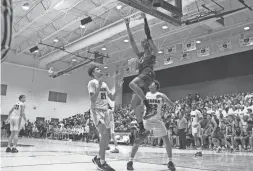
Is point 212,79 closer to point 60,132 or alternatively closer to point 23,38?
point 60,132

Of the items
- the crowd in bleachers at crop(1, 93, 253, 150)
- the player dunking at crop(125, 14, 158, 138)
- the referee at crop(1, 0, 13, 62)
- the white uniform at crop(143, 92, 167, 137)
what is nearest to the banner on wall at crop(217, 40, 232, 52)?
the crowd in bleachers at crop(1, 93, 253, 150)

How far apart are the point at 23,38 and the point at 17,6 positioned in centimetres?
572

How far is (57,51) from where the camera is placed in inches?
851

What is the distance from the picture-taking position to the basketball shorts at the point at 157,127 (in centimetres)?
419

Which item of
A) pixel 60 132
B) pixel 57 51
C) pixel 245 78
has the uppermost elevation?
pixel 57 51

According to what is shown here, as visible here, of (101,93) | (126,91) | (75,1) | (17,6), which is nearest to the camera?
(101,93)

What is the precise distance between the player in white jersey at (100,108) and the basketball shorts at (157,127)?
29.0 inches

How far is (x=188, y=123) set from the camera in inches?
524

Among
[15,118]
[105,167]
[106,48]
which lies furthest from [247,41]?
[105,167]

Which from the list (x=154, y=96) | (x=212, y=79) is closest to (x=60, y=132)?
(x=212, y=79)

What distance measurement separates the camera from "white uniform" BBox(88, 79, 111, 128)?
3.96 meters

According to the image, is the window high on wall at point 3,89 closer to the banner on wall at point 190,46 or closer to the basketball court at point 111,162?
the banner on wall at point 190,46

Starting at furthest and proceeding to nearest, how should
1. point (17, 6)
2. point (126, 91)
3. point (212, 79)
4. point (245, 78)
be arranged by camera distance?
point (126, 91), point (212, 79), point (245, 78), point (17, 6)

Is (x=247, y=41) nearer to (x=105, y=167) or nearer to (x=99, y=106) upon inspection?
(x=99, y=106)
